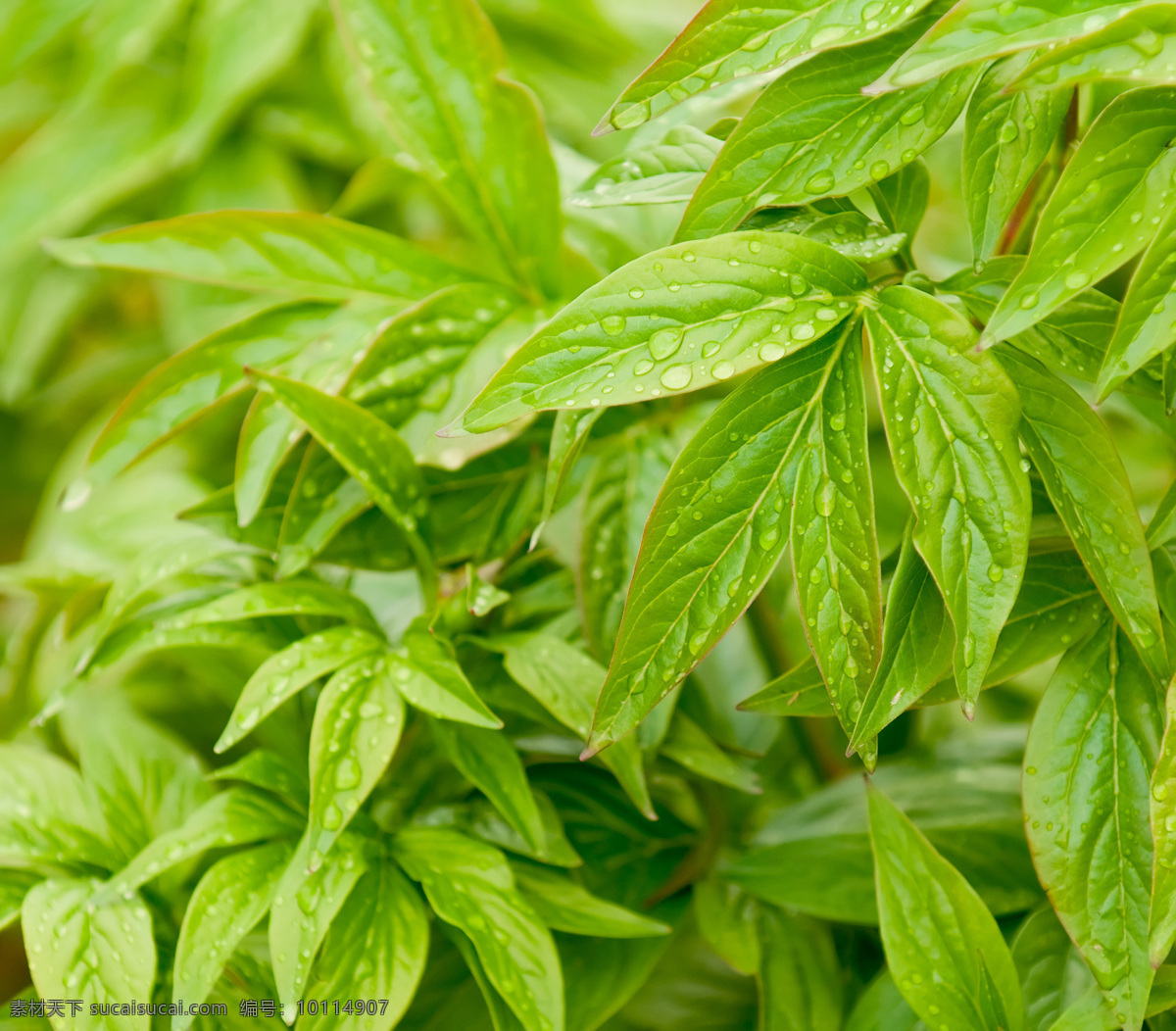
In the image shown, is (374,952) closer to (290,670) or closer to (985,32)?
(290,670)

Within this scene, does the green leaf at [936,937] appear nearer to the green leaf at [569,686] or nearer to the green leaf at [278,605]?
the green leaf at [569,686]

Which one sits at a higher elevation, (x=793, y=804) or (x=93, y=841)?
(x=93, y=841)

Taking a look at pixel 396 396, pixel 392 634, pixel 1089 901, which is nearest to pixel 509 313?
pixel 396 396

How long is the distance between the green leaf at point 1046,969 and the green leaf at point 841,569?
219mm

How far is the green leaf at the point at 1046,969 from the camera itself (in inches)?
21.5

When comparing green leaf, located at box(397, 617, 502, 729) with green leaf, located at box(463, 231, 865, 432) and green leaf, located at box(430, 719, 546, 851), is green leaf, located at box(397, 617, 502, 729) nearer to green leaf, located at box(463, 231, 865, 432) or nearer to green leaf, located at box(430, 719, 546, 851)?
green leaf, located at box(430, 719, 546, 851)

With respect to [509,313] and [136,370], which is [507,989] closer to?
[509,313]

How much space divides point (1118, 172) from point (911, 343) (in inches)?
4.3

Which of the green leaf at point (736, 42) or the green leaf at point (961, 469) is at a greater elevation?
the green leaf at point (736, 42)

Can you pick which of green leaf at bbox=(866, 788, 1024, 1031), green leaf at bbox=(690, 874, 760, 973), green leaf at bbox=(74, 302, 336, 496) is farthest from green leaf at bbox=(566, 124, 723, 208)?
green leaf at bbox=(690, 874, 760, 973)

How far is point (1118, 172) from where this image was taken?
42cm

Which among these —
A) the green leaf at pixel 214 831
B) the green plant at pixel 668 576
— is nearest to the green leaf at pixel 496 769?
the green plant at pixel 668 576

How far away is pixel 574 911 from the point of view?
56 cm

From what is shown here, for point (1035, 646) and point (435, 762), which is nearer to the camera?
point (1035, 646)
